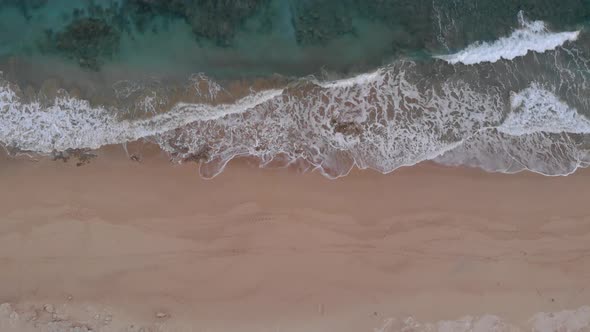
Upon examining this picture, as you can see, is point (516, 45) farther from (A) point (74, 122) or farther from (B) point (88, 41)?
(A) point (74, 122)

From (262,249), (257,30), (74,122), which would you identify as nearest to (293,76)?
(257,30)

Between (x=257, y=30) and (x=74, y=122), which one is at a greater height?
(x=257, y=30)

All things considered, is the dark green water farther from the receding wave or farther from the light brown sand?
the light brown sand

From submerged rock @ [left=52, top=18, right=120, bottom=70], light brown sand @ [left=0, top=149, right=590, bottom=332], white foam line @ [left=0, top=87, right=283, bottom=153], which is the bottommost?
light brown sand @ [left=0, top=149, right=590, bottom=332]

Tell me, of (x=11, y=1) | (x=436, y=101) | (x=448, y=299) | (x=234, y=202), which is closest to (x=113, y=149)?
(x=234, y=202)

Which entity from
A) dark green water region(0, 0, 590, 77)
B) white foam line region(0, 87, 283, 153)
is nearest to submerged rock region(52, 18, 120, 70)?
dark green water region(0, 0, 590, 77)

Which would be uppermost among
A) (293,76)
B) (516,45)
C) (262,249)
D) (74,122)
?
(516,45)
